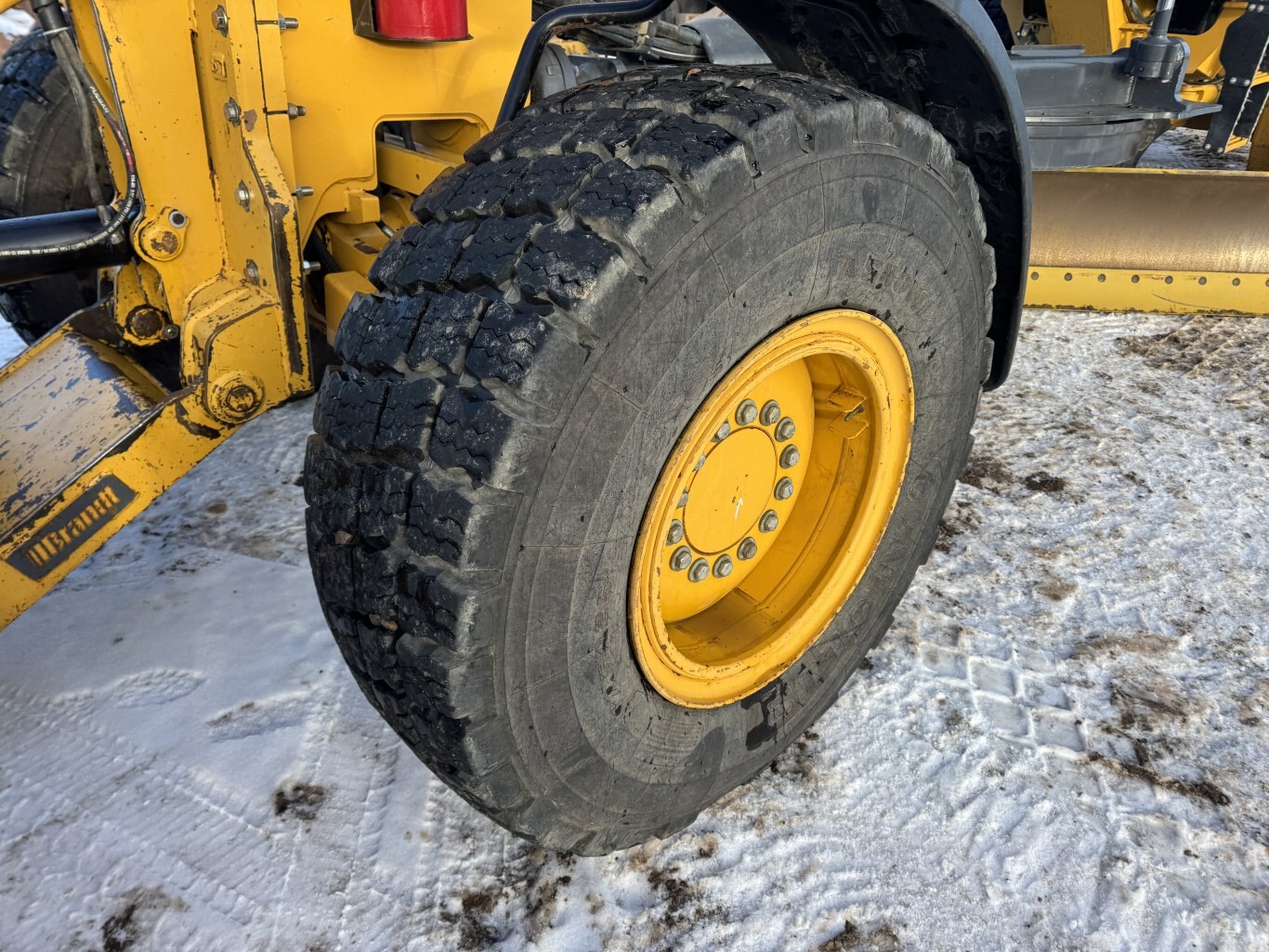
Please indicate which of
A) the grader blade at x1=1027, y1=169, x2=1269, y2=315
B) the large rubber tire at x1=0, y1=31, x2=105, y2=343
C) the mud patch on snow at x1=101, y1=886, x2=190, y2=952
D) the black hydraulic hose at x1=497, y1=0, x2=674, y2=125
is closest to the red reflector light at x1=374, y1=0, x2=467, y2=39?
the black hydraulic hose at x1=497, y1=0, x2=674, y2=125

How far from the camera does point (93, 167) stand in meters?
1.83

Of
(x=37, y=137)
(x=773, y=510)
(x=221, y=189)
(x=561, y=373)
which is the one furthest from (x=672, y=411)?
(x=37, y=137)

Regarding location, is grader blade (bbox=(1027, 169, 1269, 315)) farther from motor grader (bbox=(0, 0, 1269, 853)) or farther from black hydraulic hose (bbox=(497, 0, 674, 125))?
black hydraulic hose (bbox=(497, 0, 674, 125))

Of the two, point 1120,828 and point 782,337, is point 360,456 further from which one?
point 1120,828

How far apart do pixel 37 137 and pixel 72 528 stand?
1553 millimetres

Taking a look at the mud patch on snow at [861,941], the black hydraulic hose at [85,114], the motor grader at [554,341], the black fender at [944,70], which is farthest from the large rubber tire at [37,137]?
the mud patch on snow at [861,941]

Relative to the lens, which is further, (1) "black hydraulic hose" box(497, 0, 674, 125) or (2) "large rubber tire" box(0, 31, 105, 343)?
(2) "large rubber tire" box(0, 31, 105, 343)

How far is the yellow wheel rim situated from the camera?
1.45m

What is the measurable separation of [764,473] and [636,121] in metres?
0.71

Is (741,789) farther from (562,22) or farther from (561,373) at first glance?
(562,22)

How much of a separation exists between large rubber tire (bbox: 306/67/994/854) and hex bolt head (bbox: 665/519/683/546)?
0.25 meters

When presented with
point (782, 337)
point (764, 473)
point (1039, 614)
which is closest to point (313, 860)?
point (764, 473)

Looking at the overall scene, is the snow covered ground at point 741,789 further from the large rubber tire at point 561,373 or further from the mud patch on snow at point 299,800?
the large rubber tire at point 561,373

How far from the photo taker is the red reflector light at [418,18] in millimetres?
1769
